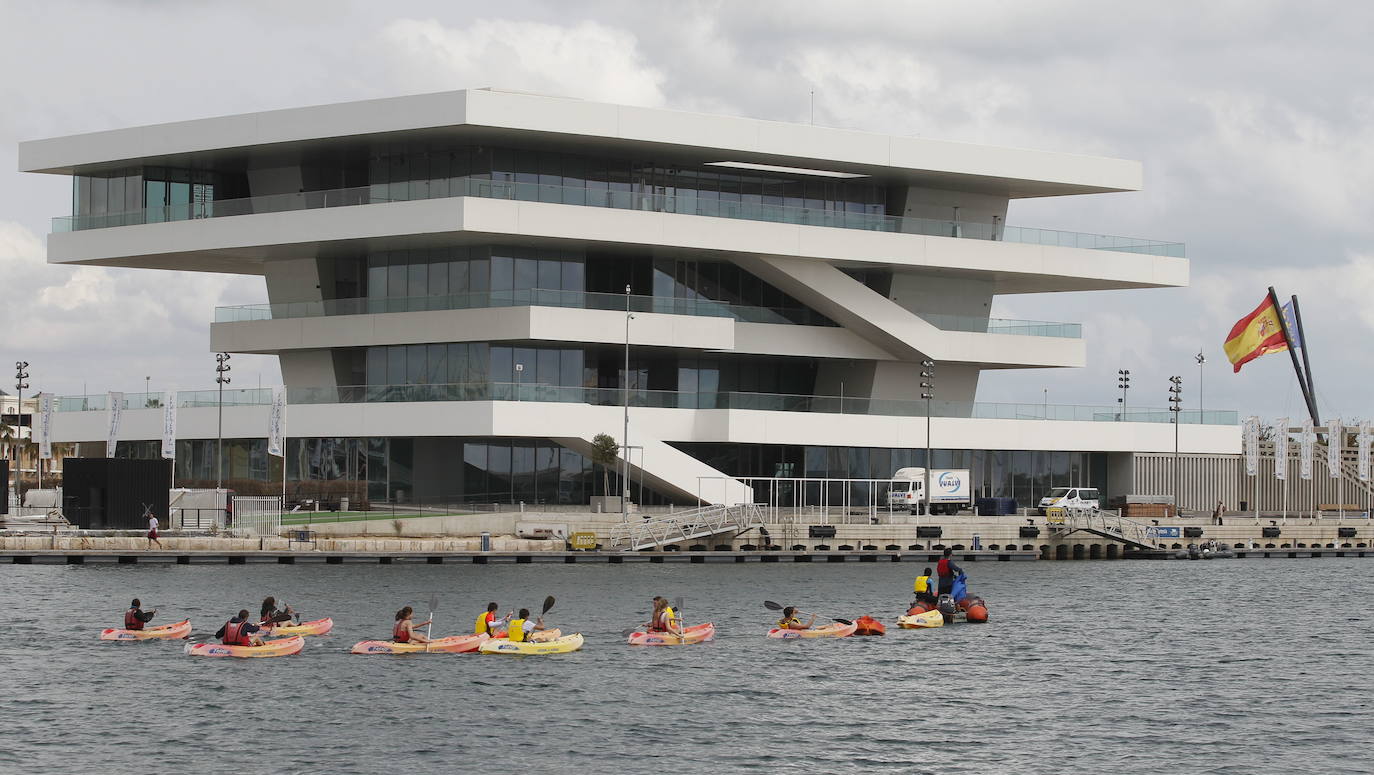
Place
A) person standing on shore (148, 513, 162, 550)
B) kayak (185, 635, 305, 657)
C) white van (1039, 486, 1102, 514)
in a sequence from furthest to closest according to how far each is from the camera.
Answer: white van (1039, 486, 1102, 514)
person standing on shore (148, 513, 162, 550)
kayak (185, 635, 305, 657)

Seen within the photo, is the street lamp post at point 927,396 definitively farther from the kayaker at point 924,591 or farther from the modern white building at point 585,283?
the kayaker at point 924,591

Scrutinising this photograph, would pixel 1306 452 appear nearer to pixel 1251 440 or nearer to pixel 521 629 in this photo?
pixel 1251 440

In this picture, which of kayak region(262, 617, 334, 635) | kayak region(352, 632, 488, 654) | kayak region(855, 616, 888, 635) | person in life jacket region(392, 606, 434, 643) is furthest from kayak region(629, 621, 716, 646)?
kayak region(262, 617, 334, 635)

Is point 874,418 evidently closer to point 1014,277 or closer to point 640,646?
point 1014,277

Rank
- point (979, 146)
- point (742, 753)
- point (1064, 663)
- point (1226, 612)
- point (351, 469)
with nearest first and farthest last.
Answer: point (742, 753), point (1064, 663), point (1226, 612), point (351, 469), point (979, 146)

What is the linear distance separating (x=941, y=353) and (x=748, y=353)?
1011 cm

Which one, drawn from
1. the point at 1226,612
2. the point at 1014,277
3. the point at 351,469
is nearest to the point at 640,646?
the point at 1226,612

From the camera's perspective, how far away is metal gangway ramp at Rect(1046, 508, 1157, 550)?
82.5 meters

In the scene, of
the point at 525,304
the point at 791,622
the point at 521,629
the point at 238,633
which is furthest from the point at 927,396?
the point at 238,633

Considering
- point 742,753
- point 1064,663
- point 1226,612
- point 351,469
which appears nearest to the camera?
point 742,753

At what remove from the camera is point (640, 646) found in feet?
157

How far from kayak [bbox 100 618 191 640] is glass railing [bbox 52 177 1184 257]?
1462 inches

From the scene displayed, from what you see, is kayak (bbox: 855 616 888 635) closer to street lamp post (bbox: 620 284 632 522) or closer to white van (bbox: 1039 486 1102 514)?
street lamp post (bbox: 620 284 632 522)

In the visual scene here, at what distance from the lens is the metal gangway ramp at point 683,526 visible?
74.2m
